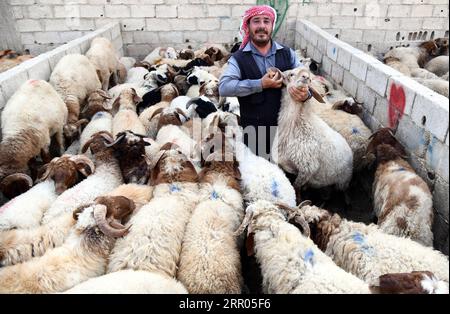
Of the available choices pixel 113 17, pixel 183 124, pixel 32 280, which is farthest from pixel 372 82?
pixel 113 17

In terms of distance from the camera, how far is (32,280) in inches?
119

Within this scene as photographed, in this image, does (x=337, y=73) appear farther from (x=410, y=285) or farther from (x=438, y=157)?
(x=410, y=285)

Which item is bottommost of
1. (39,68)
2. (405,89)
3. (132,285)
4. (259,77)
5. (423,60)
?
(423,60)

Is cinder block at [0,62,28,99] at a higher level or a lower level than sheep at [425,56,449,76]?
higher

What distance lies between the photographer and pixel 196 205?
4.11 m

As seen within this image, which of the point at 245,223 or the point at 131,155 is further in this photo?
the point at 131,155

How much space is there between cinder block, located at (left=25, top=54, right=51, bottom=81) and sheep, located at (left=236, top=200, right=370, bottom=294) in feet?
15.6

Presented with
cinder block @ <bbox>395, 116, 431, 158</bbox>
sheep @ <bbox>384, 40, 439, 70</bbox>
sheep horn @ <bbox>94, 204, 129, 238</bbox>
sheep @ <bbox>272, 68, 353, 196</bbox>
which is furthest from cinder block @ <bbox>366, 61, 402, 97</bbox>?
sheep @ <bbox>384, 40, 439, 70</bbox>

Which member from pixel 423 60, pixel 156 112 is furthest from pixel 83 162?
pixel 423 60

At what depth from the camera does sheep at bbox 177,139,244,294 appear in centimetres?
308

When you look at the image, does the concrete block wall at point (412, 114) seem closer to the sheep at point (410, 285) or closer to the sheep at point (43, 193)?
the sheep at point (410, 285)

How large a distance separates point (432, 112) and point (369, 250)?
69.1 inches

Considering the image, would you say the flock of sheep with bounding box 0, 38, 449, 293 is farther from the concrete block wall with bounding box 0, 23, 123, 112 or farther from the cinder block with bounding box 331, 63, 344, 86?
the cinder block with bounding box 331, 63, 344, 86
